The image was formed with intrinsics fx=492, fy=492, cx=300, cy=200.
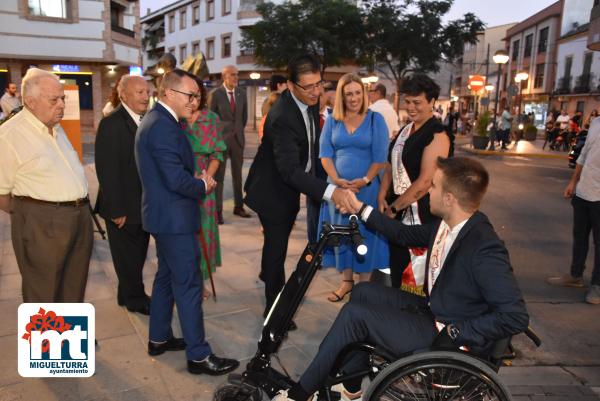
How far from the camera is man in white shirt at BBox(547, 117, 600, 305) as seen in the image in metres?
4.51

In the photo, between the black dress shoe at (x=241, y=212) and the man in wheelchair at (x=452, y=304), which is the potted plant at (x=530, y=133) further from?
the man in wheelchair at (x=452, y=304)

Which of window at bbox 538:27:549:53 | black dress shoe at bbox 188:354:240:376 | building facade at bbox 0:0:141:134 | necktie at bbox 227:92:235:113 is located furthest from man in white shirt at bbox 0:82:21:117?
window at bbox 538:27:549:53

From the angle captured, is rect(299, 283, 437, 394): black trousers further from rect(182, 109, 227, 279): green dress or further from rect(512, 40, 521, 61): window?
rect(512, 40, 521, 61): window

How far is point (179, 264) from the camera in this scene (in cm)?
296

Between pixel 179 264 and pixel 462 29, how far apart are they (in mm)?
31215

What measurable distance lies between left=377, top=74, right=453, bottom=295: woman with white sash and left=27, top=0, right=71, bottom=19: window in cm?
2193

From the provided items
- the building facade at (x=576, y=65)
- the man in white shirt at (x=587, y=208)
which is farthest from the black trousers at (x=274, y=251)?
the building facade at (x=576, y=65)

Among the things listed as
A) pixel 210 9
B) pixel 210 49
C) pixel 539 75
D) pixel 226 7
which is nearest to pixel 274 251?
pixel 226 7

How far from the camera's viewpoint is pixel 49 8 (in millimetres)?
21156

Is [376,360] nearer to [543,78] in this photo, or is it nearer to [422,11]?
[422,11]

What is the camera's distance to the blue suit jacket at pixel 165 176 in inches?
109

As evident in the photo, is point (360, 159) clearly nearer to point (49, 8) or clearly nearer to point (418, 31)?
point (49, 8)

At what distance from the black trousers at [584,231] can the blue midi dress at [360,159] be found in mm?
2032

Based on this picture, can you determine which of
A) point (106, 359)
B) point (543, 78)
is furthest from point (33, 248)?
point (543, 78)
